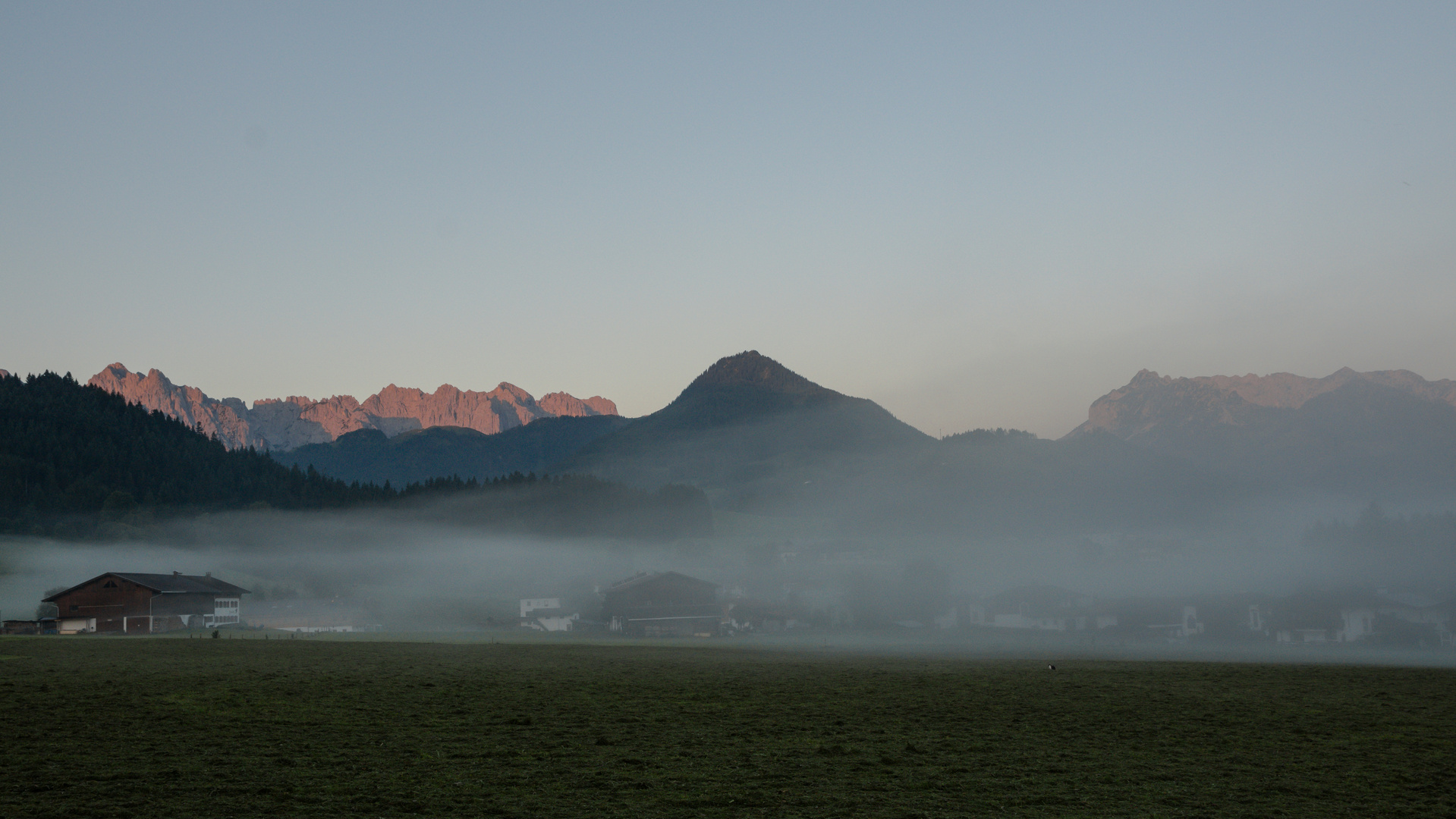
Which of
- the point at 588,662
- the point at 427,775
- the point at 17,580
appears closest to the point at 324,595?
the point at 17,580

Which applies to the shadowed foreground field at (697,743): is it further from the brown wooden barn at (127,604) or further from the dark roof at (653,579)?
the dark roof at (653,579)

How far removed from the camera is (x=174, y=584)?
120 metres

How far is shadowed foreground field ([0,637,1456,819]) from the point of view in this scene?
2108cm

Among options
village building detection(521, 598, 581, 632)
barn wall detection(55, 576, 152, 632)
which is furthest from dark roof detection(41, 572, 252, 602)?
village building detection(521, 598, 581, 632)

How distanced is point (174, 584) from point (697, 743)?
112 metres

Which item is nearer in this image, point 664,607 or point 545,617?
point 664,607

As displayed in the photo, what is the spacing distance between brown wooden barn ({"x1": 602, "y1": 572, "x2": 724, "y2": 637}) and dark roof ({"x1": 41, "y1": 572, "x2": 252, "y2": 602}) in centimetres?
4937

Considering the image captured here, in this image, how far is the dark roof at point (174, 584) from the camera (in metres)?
115

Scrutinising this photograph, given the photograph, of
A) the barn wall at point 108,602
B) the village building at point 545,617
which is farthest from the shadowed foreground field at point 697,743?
the village building at point 545,617

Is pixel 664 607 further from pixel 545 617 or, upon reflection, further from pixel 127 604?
pixel 127 604

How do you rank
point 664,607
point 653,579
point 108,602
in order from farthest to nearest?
point 653,579, point 664,607, point 108,602

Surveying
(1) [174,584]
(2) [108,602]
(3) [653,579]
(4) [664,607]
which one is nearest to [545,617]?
(3) [653,579]

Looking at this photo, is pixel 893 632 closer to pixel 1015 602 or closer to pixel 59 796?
pixel 1015 602

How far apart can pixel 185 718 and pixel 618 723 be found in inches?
531
